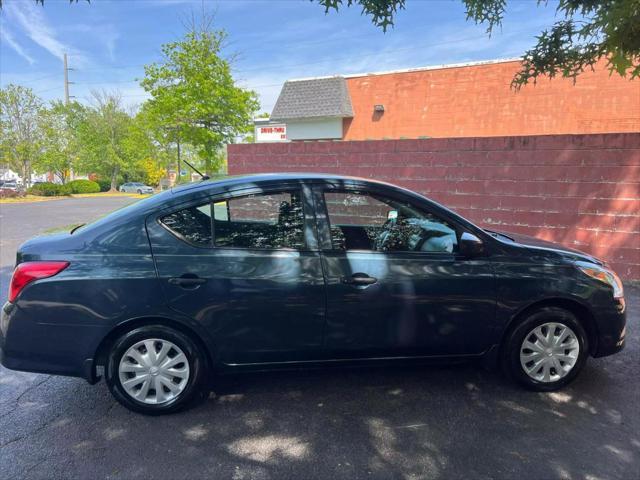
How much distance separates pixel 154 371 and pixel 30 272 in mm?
1034

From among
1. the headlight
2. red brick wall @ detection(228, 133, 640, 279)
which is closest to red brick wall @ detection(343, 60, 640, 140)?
red brick wall @ detection(228, 133, 640, 279)

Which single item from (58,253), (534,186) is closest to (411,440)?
(58,253)

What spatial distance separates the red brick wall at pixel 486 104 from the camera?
1309 cm

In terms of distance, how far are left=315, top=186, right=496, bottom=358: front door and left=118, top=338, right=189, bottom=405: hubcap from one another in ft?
3.46

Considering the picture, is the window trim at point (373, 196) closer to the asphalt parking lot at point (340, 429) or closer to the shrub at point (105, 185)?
the asphalt parking lot at point (340, 429)

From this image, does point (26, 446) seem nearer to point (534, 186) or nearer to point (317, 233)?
point (317, 233)

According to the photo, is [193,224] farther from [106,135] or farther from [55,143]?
[106,135]

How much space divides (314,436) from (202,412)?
84 cm

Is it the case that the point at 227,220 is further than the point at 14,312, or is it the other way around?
the point at 227,220

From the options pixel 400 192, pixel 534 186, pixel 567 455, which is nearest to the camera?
pixel 567 455

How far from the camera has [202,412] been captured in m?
3.08

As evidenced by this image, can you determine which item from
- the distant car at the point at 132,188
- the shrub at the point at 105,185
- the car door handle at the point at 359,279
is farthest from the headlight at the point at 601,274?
the shrub at the point at 105,185

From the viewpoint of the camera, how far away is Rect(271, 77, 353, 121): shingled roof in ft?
59.4

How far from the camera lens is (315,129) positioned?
19141 millimetres
